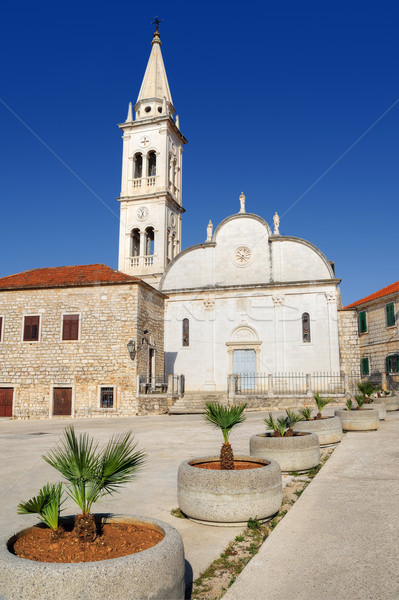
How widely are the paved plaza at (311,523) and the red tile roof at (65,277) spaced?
1386 centimetres

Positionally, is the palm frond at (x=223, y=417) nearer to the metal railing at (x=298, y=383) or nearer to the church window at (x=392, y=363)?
the metal railing at (x=298, y=383)

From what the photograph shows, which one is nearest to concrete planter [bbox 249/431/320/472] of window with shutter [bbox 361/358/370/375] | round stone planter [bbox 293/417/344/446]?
round stone planter [bbox 293/417/344/446]

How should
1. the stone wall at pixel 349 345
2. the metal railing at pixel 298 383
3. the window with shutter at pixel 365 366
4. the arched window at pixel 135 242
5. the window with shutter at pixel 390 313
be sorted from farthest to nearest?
the arched window at pixel 135 242
the window with shutter at pixel 365 366
the stone wall at pixel 349 345
the window with shutter at pixel 390 313
the metal railing at pixel 298 383

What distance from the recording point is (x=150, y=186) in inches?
1411

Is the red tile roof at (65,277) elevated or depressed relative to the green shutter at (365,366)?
elevated

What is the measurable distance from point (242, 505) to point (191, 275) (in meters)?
26.5

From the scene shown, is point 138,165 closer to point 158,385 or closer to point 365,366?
point 158,385

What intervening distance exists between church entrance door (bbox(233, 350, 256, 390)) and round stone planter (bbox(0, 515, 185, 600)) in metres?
26.2

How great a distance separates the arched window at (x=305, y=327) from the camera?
28.5 meters

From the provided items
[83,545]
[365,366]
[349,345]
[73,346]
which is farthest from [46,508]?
[365,366]

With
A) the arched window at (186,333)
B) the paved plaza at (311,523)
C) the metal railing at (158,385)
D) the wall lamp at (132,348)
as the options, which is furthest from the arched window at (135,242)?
the paved plaza at (311,523)

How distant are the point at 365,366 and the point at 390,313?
188 inches

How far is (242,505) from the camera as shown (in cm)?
508

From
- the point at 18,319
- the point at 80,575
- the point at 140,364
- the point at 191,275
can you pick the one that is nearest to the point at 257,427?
the point at 140,364
